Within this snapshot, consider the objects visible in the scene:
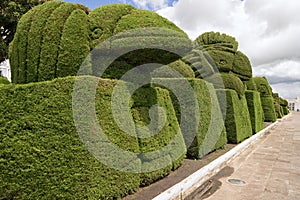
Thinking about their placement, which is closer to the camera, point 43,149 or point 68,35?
point 43,149

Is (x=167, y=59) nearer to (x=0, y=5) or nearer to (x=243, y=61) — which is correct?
(x=243, y=61)

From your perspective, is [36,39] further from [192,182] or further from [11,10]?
[11,10]

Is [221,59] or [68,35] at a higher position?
[221,59]

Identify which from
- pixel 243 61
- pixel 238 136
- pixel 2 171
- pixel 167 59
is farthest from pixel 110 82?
pixel 243 61

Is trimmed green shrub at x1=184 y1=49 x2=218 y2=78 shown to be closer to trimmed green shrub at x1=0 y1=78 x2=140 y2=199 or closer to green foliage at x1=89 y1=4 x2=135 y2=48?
green foliage at x1=89 y1=4 x2=135 y2=48

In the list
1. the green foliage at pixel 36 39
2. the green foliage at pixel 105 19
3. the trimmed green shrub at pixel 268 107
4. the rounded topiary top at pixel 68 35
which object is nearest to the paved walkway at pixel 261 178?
the rounded topiary top at pixel 68 35

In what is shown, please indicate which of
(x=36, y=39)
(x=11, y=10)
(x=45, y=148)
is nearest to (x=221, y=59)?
(x=36, y=39)

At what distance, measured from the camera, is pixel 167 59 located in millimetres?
4426

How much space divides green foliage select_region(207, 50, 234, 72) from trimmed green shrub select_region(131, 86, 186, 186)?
5668 mm

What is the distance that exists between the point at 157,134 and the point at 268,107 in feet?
59.9

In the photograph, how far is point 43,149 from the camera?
3.05 m

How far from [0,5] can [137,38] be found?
13.1 m

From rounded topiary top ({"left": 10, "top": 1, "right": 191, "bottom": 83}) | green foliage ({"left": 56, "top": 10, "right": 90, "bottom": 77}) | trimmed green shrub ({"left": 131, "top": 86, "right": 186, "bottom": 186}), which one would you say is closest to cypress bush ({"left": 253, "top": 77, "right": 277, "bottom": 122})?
trimmed green shrub ({"left": 131, "top": 86, "right": 186, "bottom": 186})

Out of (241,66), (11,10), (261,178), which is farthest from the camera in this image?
(11,10)
